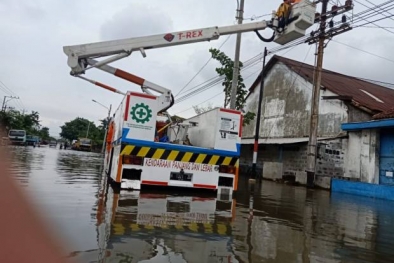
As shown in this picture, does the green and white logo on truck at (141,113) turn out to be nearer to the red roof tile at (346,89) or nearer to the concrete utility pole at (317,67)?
the concrete utility pole at (317,67)

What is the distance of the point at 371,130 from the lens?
16734 millimetres

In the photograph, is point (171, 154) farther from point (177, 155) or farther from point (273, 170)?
point (273, 170)

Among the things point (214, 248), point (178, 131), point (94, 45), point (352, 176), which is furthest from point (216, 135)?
point (352, 176)

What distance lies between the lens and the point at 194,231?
4.58 metres

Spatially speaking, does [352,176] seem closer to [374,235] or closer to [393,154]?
[393,154]

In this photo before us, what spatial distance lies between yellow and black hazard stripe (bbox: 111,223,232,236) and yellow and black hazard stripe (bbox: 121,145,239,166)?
2942mm

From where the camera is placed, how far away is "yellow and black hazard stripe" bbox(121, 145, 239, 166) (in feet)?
24.8

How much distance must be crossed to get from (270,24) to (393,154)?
10.4 metres

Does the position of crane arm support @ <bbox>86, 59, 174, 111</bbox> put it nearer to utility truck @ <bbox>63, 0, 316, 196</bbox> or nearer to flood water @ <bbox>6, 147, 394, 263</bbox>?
utility truck @ <bbox>63, 0, 316, 196</bbox>

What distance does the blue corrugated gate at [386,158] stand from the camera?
15805mm

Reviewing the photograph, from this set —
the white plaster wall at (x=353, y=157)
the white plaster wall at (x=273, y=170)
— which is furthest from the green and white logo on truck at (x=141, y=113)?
the white plaster wall at (x=273, y=170)

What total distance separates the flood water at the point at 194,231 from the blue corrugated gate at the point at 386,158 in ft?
31.4

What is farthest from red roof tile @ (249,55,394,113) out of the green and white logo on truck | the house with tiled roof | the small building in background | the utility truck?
the green and white logo on truck

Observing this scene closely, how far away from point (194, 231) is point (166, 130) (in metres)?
5.50
